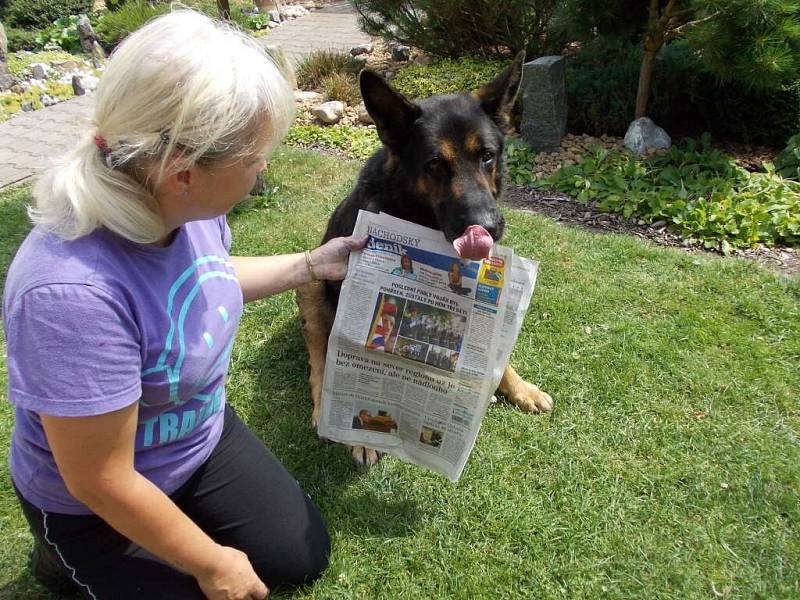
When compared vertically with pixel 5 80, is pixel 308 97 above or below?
above

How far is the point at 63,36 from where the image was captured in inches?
551


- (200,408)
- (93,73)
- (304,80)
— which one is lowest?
(93,73)

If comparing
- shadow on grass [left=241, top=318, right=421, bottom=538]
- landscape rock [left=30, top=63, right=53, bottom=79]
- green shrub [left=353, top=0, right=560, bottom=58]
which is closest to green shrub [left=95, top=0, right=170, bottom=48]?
landscape rock [left=30, top=63, right=53, bottom=79]

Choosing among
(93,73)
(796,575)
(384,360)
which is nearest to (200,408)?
(384,360)

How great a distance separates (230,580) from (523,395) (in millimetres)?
1934

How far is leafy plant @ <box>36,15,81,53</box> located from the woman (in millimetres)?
15258

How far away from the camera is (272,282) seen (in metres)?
2.60

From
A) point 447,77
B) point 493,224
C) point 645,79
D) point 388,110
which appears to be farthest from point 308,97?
point 493,224

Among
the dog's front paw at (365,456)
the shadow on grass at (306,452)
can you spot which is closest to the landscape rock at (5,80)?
the shadow on grass at (306,452)

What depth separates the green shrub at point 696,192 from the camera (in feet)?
15.8

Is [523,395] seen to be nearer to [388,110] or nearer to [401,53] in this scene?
[388,110]

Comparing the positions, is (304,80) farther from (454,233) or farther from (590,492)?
(590,492)

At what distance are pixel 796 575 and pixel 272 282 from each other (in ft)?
8.64

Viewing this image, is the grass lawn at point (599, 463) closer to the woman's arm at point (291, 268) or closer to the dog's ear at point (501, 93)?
the woman's arm at point (291, 268)
